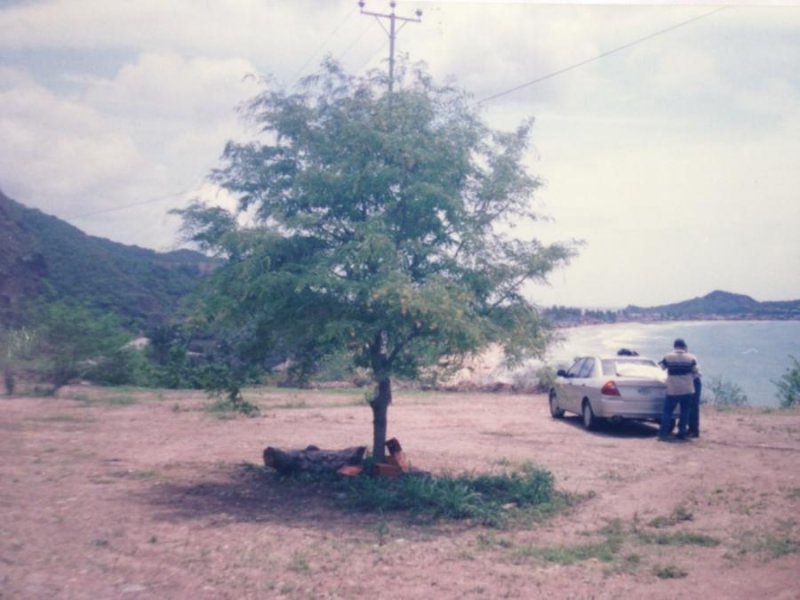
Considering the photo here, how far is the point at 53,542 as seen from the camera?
7223 millimetres

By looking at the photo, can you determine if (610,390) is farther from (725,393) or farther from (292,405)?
(725,393)

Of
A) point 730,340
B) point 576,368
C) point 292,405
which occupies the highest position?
point 730,340

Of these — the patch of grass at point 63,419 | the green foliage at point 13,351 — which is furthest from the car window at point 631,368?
the green foliage at point 13,351

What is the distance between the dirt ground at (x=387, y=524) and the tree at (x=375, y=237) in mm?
2105

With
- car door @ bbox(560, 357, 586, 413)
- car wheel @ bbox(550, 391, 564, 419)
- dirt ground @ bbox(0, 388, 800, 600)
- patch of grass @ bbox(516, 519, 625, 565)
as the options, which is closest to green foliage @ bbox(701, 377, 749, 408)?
car wheel @ bbox(550, 391, 564, 419)

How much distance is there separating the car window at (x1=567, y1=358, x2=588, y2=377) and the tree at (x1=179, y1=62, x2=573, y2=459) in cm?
682

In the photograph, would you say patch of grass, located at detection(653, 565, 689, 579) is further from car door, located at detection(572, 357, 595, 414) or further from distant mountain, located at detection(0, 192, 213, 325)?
distant mountain, located at detection(0, 192, 213, 325)

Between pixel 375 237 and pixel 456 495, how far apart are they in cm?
308

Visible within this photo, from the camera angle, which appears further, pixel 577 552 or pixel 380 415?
pixel 380 415

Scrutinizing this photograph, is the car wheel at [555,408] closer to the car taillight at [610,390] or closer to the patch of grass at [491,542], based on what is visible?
the car taillight at [610,390]

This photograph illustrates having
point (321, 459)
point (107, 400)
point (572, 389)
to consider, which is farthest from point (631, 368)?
point (107, 400)

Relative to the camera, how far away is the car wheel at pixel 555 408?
16891mm

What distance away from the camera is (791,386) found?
21.3 metres

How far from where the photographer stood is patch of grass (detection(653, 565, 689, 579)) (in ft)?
20.4
